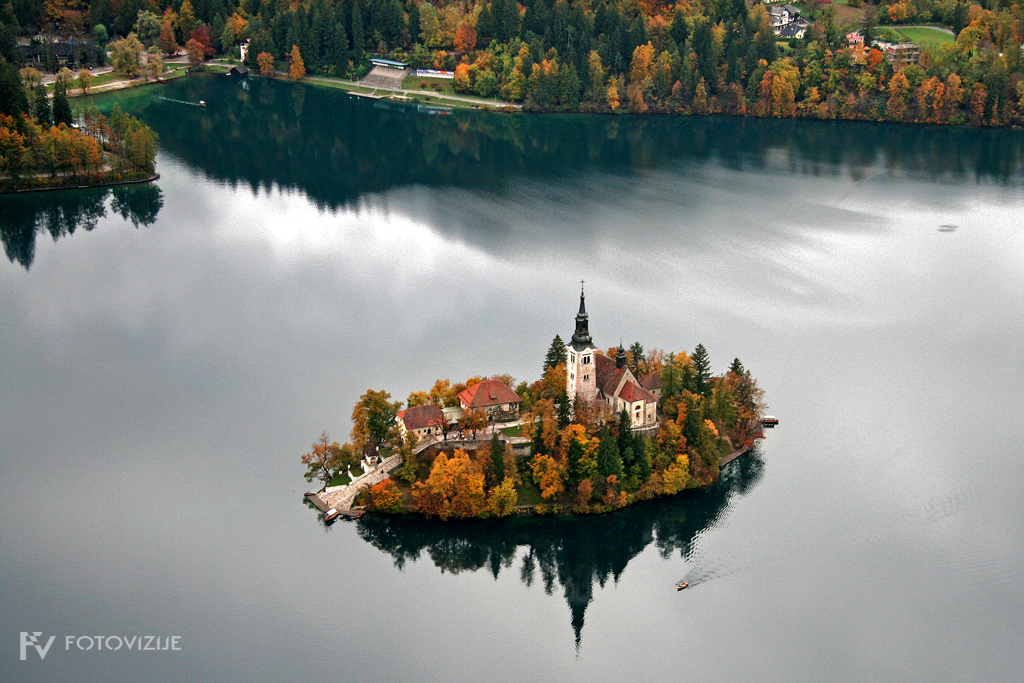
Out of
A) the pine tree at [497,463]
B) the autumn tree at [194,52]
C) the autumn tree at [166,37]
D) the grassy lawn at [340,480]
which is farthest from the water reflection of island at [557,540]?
the autumn tree at [166,37]

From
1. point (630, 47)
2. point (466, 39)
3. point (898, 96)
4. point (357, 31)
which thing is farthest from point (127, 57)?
point (898, 96)

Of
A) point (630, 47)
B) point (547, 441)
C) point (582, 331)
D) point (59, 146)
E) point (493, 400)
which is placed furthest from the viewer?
point (630, 47)

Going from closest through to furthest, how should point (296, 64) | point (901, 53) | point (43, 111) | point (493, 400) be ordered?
point (493, 400)
point (43, 111)
point (901, 53)
point (296, 64)

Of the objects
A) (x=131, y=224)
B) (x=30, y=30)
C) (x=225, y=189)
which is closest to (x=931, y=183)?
(x=225, y=189)

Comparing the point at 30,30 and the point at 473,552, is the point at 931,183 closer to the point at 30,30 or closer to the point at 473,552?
the point at 473,552

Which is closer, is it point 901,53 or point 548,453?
point 548,453

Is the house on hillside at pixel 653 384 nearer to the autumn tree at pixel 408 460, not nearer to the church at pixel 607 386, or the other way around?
the church at pixel 607 386

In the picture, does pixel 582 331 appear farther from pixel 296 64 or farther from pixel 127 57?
pixel 127 57
